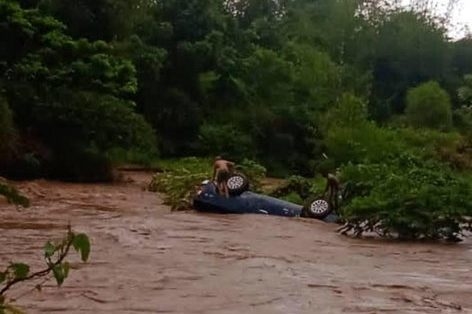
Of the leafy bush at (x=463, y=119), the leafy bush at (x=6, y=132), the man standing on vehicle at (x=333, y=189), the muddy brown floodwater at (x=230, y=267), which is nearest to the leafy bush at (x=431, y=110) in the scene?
the leafy bush at (x=463, y=119)

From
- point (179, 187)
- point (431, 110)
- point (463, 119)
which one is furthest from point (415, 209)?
point (431, 110)

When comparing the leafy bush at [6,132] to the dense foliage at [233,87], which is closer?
the leafy bush at [6,132]

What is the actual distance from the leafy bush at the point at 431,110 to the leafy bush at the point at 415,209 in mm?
28679

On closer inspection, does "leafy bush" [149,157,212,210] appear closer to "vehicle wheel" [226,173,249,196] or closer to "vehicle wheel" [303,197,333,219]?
"vehicle wheel" [226,173,249,196]

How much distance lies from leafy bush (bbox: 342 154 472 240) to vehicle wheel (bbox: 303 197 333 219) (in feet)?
6.89

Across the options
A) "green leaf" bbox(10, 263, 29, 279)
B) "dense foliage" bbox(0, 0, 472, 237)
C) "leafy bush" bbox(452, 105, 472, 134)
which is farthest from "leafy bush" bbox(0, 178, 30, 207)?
"leafy bush" bbox(452, 105, 472, 134)

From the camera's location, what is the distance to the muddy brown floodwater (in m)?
8.05

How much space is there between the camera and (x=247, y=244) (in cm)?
1351

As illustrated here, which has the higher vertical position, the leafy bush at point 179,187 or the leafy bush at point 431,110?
the leafy bush at point 431,110

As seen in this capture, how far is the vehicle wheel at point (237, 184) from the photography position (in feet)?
60.9

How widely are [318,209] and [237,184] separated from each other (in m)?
1.70

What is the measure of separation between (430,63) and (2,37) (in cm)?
2942

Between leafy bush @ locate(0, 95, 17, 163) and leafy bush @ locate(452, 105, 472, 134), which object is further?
leafy bush @ locate(452, 105, 472, 134)

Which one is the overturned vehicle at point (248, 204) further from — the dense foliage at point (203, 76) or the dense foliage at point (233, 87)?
the dense foliage at point (203, 76)
